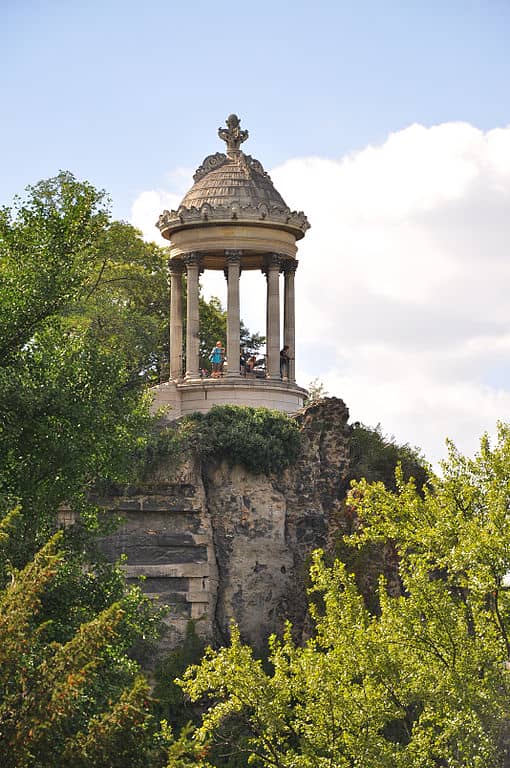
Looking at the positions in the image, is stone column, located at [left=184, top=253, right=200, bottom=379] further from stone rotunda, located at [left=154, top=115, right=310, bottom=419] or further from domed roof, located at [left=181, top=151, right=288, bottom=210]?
domed roof, located at [left=181, top=151, right=288, bottom=210]

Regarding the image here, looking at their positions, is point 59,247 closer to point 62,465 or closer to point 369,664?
point 62,465

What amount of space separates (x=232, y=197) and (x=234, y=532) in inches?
415

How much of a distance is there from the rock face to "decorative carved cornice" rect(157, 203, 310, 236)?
20.1 feet

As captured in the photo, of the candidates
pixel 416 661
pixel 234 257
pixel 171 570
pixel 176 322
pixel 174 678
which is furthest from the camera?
pixel 176 322

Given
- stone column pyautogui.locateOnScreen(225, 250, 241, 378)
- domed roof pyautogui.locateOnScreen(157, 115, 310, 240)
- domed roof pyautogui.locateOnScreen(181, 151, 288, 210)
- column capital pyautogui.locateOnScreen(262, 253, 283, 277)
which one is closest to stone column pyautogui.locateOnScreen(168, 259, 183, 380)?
domed roof pyautogui.locateOnScreen(157, 115, 310, 240)

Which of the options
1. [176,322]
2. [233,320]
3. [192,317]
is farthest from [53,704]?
[176,322]

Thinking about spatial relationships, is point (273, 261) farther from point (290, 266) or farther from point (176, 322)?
point (176, 322)

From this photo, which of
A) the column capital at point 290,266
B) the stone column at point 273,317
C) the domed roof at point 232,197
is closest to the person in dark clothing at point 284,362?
the stone column at point 273,317

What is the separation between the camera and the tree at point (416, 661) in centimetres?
3105

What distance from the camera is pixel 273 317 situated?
4953 centimetres

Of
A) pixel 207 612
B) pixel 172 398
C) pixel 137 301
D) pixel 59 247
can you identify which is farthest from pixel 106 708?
pixel 137 301

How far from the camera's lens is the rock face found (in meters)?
43.0

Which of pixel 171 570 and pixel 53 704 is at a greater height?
pixel 171 570

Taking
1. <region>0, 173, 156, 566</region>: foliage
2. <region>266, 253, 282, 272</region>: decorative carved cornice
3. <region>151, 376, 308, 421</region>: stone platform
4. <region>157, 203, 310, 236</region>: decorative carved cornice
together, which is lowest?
<region>0, 173, 156, 566</region>: foliage
